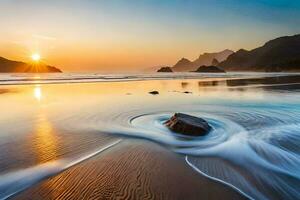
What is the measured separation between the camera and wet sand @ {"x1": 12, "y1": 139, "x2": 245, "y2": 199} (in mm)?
5012

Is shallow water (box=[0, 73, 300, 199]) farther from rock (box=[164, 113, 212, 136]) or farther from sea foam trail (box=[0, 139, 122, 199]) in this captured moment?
rock (box=[164, 113, 212, 136])

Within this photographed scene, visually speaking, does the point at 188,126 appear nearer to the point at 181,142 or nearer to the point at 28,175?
the point at 181,142

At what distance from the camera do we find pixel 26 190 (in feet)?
17.1

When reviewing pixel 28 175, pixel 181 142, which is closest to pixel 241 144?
pixel 181 142

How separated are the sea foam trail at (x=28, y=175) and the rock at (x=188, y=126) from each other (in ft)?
13.0

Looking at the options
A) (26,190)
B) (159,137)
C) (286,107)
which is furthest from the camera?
(286,107)

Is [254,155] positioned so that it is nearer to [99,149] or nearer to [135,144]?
[135,144]

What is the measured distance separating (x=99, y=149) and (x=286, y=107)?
41.8 ft

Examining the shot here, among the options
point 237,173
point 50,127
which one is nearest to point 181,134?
point 237,173

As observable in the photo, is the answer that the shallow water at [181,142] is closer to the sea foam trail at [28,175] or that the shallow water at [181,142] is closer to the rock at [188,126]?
the sea foam trail at [28,175]

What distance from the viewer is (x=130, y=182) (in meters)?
5.58

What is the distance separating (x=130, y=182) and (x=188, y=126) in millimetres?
4579

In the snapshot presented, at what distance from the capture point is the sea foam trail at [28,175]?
525 centimetres

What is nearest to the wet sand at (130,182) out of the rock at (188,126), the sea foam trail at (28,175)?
the sea foam trail at (28,175)
